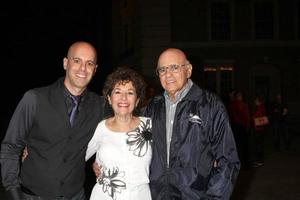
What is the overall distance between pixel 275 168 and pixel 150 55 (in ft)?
41.4

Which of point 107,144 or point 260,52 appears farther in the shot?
point 260,52

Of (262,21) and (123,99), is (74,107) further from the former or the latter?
(262,21)

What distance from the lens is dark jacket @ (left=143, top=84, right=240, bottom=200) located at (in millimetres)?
3211

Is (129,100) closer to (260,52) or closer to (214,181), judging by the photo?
(214,181)

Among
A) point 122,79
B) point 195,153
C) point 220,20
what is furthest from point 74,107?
point 220,20

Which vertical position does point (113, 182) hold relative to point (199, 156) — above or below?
below

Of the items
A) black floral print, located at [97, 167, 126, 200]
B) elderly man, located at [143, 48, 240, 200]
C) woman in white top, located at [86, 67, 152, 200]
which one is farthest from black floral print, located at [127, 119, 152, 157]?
black floral print, located at [97, 167, 126, 200]

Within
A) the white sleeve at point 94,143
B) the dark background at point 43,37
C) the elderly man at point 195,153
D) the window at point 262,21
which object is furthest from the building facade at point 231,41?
the elderly man at point 195,153

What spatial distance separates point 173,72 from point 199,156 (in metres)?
0.77

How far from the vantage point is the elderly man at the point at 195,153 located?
126 inches

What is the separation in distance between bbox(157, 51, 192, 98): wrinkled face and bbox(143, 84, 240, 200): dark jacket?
19 centimetres

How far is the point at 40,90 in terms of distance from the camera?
3355 mm

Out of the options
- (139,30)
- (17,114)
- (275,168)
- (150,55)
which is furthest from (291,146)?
(17,114)

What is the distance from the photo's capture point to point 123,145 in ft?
11.1
